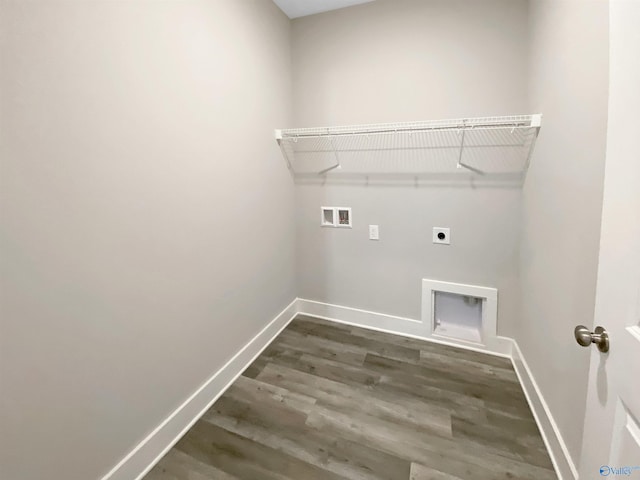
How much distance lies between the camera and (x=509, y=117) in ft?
6.10

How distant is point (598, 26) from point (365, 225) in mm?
1674

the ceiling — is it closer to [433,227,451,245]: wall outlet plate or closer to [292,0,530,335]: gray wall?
[292,0,530,335]: gray wall

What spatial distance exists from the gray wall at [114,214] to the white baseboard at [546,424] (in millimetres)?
1810

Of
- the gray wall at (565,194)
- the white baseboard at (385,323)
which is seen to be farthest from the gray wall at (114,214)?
the gray wall at (565,194)

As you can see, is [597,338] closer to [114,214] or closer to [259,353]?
[114,214]

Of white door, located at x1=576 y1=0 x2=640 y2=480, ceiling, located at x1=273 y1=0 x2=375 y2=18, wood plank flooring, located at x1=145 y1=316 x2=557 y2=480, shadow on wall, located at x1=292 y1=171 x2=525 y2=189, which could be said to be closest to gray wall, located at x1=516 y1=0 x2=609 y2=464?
shadow on wall, located at x1=292 y1=171 x2=525 y2=189

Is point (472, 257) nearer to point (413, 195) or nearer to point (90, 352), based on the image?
point (413, 195)

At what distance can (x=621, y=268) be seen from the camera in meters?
0.68

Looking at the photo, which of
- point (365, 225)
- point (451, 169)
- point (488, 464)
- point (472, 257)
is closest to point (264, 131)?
point (365, 225)

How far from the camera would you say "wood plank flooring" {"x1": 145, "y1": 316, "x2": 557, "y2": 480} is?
4.58 ft

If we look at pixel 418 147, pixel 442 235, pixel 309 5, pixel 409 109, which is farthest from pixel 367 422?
pixel 309 5

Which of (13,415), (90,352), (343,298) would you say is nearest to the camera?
(13,415)

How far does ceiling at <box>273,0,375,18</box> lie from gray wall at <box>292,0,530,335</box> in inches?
2.0

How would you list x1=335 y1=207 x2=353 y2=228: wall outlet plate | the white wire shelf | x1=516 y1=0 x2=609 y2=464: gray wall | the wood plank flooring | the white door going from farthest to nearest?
x1=335 y1=207 x2=353 y2=228: wall outlet plate < the white wire shelf < the wood plank flooring < x1=516 y1=0 x2=609 y2=464: gray wall < the white door
